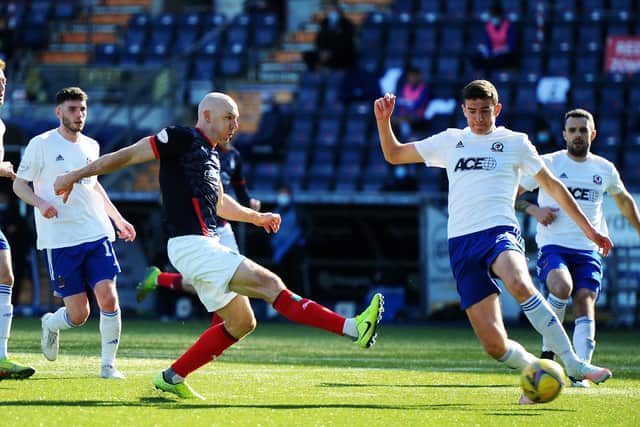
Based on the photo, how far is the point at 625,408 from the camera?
343 inches

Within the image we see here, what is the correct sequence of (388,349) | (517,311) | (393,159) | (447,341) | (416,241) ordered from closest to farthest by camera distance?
1. (393,159)
2. (388,349)
3. (447,341)
4. (517,311)
5. (416,241)

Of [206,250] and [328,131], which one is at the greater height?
[206,250]

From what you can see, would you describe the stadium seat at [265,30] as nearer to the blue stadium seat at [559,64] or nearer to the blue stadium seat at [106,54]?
the blue stadium seat at [106,54]

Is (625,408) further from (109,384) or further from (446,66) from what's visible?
(446,66)

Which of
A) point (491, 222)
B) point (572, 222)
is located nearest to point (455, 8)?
point (572, 222)

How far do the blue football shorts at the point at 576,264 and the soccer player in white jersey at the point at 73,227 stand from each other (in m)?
3.35

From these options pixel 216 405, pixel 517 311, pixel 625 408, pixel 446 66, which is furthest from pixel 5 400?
pixel 446 66

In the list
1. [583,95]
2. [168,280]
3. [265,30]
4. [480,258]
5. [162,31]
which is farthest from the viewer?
[162,31]

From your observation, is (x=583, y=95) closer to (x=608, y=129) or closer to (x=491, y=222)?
(x=608, y=129)

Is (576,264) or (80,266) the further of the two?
(576,264)

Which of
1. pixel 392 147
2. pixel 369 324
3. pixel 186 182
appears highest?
pixel 392 147

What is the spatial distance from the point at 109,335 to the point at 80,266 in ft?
2.02

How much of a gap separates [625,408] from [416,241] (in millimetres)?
12782

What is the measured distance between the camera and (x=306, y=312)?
8688 mm
